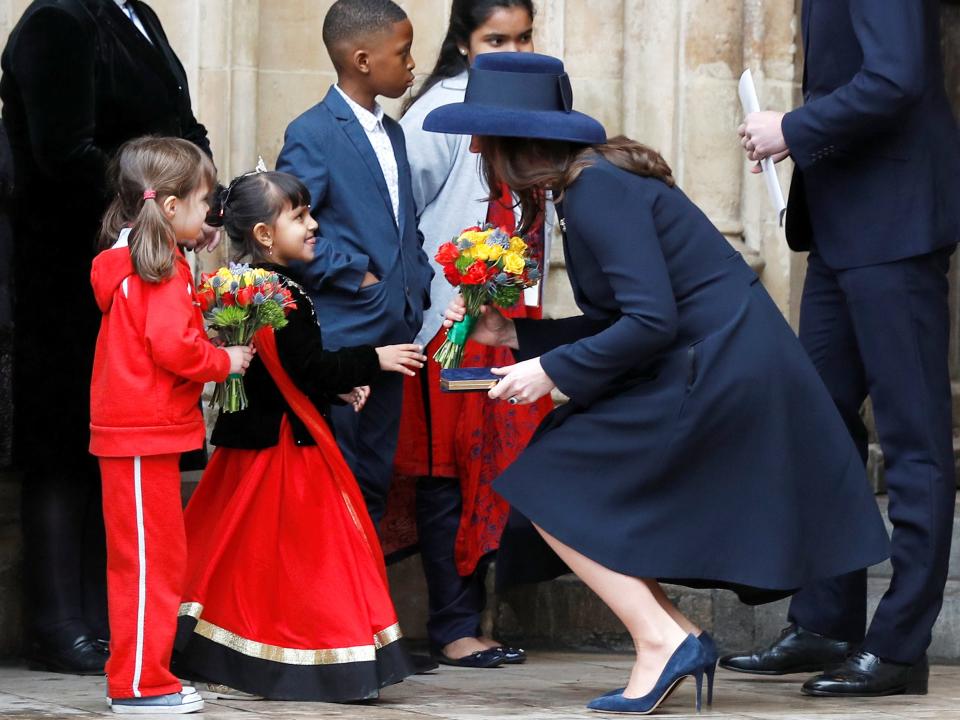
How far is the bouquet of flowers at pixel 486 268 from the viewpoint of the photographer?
14.7ft

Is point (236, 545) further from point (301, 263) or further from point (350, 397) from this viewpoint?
point (301, 263)

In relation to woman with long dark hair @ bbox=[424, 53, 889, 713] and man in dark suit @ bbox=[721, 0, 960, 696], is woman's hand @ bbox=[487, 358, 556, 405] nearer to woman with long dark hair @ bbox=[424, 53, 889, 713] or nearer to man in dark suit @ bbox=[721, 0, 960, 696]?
woman with long dark hair @ bbox=[424, 53, 889, 713]

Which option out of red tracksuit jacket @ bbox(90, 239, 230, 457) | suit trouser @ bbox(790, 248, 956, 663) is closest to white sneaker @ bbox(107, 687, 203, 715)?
red tracksuit jacket @ bbox(90, 239, 230, 457)

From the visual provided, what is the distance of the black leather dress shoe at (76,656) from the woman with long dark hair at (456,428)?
35.9 inches

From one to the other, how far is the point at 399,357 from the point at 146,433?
25.6 inches

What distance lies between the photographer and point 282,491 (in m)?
4.59

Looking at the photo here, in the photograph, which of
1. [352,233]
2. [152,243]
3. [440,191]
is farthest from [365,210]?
[152,243]

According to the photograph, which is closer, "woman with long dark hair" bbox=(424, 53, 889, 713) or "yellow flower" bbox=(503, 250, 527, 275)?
"woman with long dark hair" bbox=(424, 53, 889, 713)

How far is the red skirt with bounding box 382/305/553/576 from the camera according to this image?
538 cm

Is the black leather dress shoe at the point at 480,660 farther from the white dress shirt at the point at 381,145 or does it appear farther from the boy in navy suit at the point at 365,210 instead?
the white dress shirt at the point at 381,145

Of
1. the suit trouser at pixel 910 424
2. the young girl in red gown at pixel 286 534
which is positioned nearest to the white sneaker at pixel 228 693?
the young girl in red gown at pixel 286 534

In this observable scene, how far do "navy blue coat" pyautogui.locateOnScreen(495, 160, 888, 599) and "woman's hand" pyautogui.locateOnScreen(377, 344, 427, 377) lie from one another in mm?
400

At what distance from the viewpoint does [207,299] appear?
4.43 m

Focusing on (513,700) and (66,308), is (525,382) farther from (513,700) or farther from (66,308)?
(66,308)
